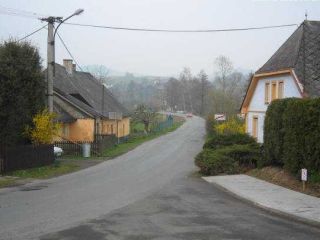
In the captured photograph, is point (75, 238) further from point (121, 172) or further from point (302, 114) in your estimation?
point (121, 172)

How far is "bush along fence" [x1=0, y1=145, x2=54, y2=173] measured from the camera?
25250mm

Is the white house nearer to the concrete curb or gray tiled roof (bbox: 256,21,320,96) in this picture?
gray tiled roof (bbox: 256,21,320,96)

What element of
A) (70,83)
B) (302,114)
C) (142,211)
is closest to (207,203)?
(142,211)

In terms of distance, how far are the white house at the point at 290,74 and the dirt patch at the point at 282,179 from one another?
665 centimetres

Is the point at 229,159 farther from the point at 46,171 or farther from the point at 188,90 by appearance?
the point at 188,90

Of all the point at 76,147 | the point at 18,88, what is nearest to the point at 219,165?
the point at 18,88

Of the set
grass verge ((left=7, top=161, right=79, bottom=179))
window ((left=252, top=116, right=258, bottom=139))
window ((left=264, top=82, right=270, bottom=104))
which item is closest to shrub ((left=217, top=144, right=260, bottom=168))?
grass verge ((left=7, top=161, right=79, bottom=179))

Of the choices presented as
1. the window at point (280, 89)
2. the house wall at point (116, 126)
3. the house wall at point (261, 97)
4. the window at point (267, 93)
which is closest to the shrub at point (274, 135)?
the house wall at point (261, 97)

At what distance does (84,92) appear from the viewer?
2014 inches

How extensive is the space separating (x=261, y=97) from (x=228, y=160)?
38.7 ft

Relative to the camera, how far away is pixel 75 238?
10.9 m

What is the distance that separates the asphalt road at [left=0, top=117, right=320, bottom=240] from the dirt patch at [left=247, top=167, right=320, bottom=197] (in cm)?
241

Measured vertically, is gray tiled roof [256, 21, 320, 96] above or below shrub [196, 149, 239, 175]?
above

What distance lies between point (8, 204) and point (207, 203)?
600cm
